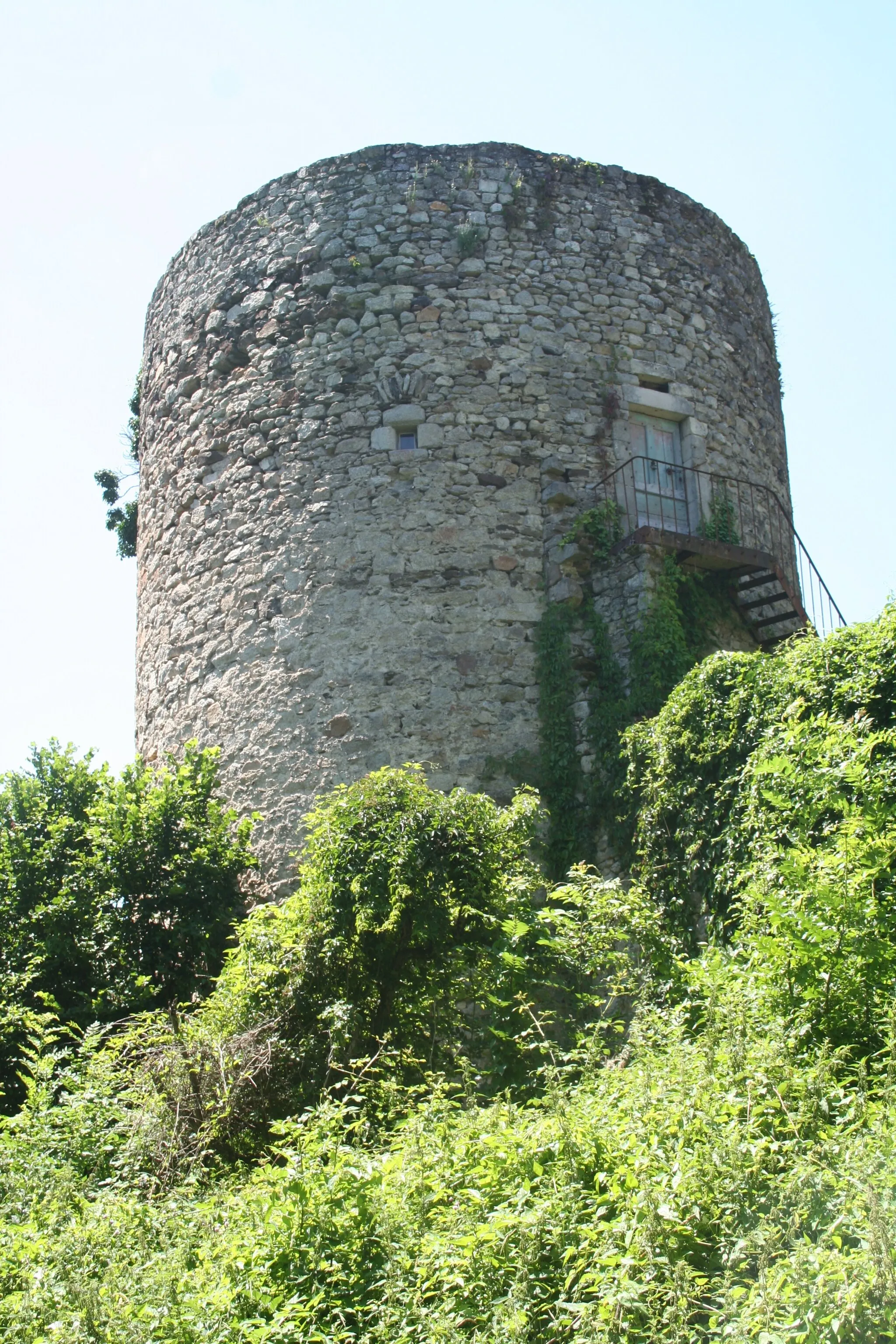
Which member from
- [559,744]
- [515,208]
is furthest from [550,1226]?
[515,208]

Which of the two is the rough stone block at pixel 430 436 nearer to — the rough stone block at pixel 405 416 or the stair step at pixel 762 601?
the rough stone block at pixel 405 416

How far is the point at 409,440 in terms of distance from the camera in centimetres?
1067

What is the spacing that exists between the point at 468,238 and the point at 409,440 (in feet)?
5.55

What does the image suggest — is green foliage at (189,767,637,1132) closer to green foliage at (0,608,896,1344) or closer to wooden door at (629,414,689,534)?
green foliage at (0,608,896,1344)

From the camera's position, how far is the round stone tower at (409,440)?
1010cm

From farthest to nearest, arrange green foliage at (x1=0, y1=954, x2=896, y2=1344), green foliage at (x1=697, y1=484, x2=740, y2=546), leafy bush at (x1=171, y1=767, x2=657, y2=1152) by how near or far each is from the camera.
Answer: green foliage at (x1=697, y1=484, x2=740, y2=546) < leafy bush at (x1=171, y1=767, x2=657, y2=1152) < green foliage at (x1=0, y1=954, x2=896, y2=1344)

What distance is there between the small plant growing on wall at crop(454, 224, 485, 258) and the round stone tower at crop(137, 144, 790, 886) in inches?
0.9

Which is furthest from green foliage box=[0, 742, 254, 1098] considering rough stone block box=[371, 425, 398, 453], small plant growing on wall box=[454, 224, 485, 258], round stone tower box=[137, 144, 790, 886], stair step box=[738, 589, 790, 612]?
small plant growing on wall box=[454, 224, 485, 258]

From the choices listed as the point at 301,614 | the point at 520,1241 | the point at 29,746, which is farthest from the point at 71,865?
the point at 520,1241

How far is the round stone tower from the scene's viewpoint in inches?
398

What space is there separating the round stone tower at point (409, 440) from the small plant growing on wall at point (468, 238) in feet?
0.08

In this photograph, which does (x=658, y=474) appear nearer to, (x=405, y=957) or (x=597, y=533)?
(x=597, y=533)

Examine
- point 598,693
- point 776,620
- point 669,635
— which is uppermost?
point 776,620

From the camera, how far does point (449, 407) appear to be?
10617 mm
